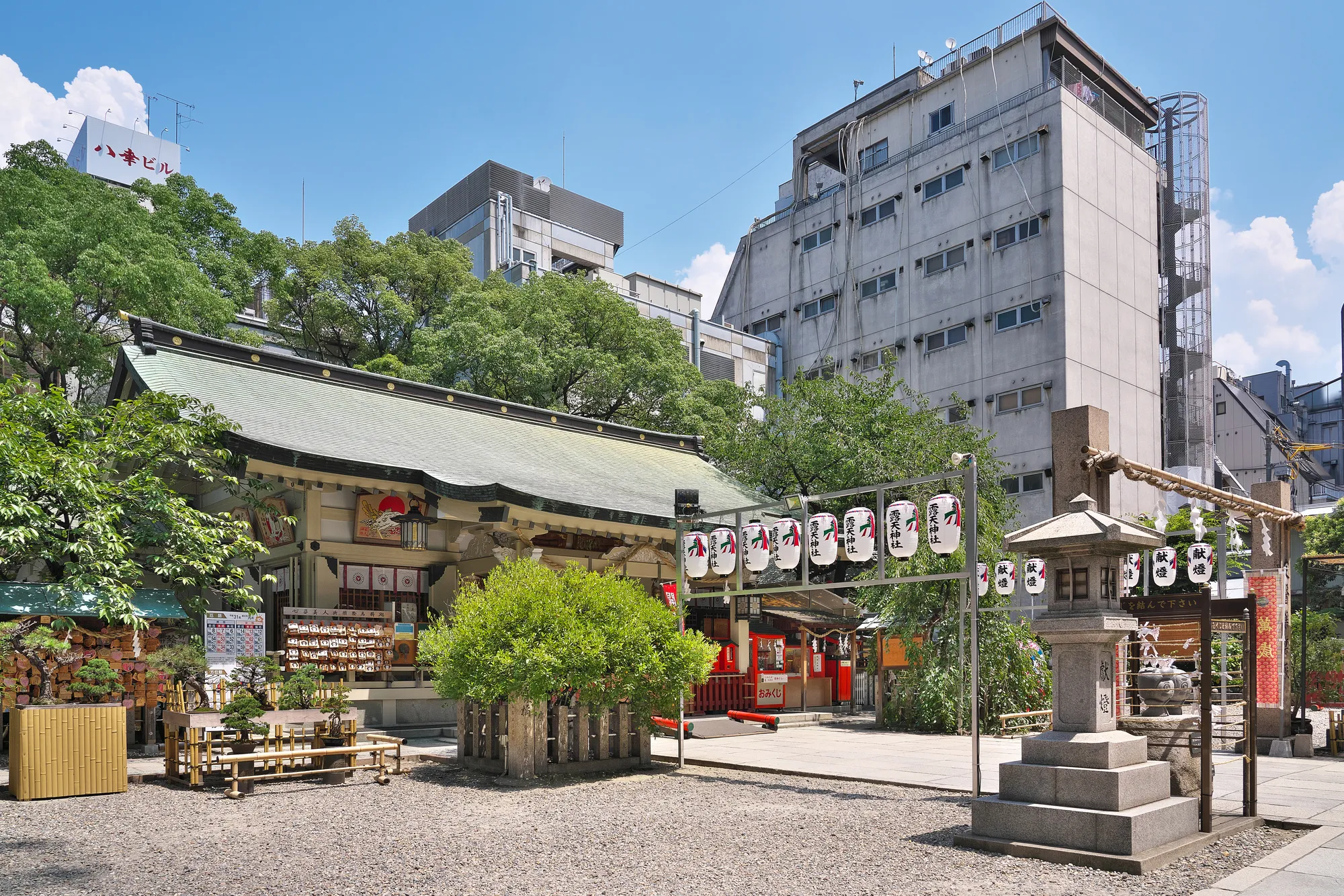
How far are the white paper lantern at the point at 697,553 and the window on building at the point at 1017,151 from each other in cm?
3154

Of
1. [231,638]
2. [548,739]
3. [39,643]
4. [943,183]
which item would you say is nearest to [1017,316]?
[943,183]

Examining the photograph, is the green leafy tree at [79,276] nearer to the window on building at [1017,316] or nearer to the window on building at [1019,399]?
the window on building at [1019,399]

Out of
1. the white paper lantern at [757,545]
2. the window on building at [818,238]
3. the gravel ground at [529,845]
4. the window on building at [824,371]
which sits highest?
the window on building at [818,238]

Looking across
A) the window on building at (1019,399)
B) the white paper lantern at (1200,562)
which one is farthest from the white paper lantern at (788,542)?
the window on building at (1019,399)

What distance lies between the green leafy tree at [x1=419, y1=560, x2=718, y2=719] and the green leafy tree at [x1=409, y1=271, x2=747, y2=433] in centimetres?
1686

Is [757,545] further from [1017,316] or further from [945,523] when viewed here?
[1017,316]

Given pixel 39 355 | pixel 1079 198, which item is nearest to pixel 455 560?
pixel 39 355

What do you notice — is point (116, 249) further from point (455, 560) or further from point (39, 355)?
point (455, 560)

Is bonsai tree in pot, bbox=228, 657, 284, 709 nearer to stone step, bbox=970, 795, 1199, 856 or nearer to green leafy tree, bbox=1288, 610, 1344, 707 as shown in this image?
stone step, bbox=970, 795, 1199, 856

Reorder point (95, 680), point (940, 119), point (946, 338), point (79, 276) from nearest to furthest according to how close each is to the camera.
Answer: point (95, 680), point (79, 276), point (946, 338), point (940, 119)

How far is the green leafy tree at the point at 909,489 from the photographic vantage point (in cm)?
1844

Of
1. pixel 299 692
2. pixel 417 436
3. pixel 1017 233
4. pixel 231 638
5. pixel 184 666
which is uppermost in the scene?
pixel 1017 233

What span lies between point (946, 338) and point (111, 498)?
35806 mm

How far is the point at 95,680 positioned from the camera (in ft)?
34.1
